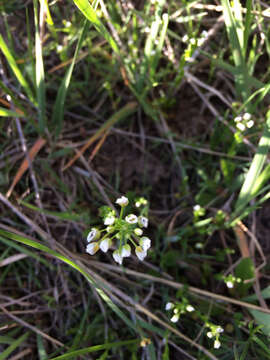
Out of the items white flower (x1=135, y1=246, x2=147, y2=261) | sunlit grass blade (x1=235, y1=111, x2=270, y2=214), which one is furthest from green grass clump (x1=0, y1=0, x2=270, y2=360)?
white flower (x1=135, y1=246, x2=147, y2=261)

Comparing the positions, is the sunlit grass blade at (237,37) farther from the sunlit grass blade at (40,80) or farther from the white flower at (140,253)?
the white flower at (140,253)

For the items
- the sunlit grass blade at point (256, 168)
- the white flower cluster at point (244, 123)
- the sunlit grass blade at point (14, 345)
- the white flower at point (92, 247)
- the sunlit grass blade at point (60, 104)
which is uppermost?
the sunlit grass blade at point (60, 104)

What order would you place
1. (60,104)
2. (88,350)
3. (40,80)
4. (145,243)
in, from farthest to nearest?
(60,104), (40,80), (88,350), (145,243)

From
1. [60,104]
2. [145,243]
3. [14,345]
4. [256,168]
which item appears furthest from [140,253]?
[60,104]

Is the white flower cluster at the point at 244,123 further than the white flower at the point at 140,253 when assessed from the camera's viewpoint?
Yes

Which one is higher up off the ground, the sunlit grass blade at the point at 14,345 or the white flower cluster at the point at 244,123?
the white flower cluster at the point at 244,123

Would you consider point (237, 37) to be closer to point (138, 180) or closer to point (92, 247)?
point (138, 180)

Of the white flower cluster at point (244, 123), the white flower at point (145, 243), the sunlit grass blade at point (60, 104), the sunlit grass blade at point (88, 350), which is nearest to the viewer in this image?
Answer: the white flower at point (145, 243)

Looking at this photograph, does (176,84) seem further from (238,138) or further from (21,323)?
(21,323)

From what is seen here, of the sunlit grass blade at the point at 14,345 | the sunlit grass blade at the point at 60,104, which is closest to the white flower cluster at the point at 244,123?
the sunlit grass blade at the point at 60,104
